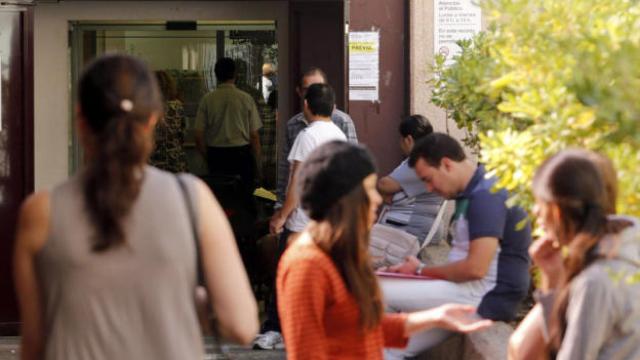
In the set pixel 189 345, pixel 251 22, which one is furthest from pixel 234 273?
pixel 251 22

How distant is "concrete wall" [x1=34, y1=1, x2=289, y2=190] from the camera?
1062 cm

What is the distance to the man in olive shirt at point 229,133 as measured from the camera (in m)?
11.1

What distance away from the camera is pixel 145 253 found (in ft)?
10.2

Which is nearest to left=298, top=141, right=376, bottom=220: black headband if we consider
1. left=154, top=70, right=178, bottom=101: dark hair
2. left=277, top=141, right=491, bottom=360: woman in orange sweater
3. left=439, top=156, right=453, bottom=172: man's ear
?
left=277, top=141, right=491, bottom=360: woman in orange sweater

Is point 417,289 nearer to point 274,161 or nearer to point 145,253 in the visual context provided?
point 145,253

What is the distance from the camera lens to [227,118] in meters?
11.1

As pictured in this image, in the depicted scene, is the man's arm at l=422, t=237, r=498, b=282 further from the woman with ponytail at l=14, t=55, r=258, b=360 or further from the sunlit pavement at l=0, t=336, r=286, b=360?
the sunlit pavement at l=0, t=336, r=286, b=360

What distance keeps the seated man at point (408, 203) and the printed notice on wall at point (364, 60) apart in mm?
1245

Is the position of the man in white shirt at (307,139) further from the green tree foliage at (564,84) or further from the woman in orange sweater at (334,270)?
the woman in orange sweater at (334,270)

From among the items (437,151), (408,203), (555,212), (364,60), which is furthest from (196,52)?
(555,212)

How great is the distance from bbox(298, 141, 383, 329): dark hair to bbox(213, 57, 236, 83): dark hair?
7192 mm

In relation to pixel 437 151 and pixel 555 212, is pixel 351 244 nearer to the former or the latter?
pixel 555 212

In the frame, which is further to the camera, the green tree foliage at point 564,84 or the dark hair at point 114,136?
the green tree foliage at point 564,84

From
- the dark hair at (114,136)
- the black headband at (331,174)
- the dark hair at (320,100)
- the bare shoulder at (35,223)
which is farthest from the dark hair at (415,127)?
the bare shoulder at (35,223)
